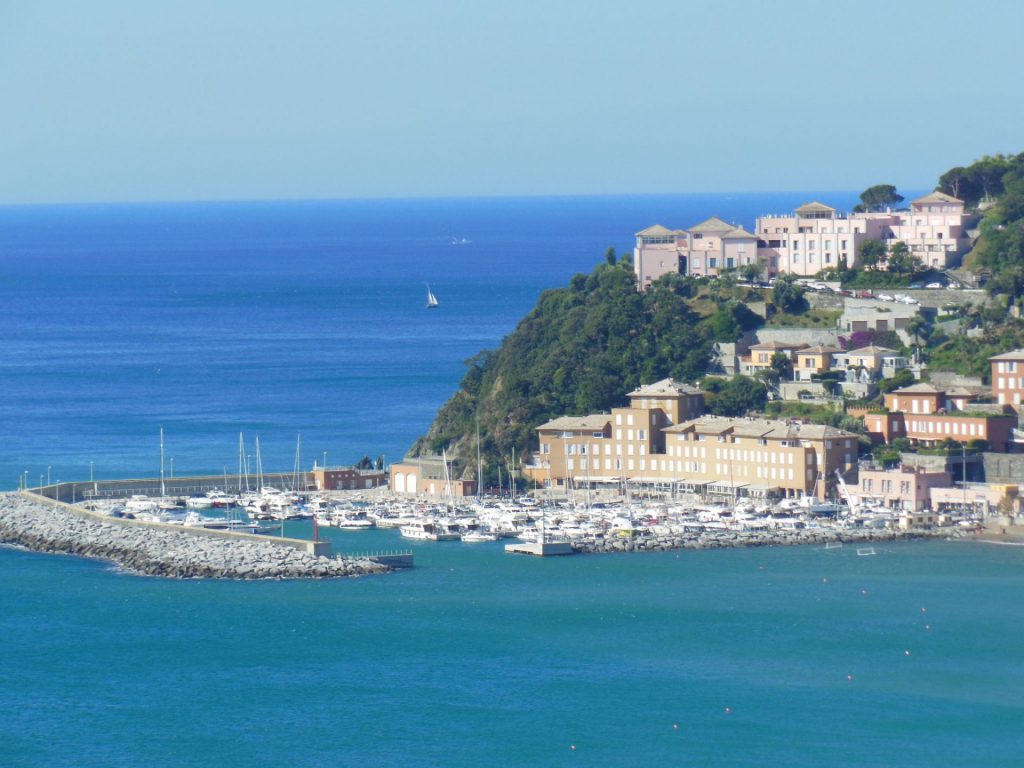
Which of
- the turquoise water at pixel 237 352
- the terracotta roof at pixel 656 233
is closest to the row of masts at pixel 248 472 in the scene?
the turquoise water at pixel 237 352

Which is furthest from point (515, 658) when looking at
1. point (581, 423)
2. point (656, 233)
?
point (656, 233)

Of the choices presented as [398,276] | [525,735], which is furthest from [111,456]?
[398,276]

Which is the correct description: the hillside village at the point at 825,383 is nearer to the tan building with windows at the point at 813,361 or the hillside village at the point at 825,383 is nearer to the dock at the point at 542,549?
the tan building with windows at the point at 813,361

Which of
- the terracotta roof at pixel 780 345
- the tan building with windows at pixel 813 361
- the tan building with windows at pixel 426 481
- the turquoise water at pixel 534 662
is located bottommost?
the turquoise water at pixel 534 662

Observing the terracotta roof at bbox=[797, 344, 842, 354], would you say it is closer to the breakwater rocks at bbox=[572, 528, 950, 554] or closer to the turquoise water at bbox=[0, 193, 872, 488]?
the breakwater rocks at bbox=[572, 528, 950, 554]

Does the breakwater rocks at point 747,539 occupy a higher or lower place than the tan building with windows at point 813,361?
lower

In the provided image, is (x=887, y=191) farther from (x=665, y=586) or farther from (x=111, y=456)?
(x=665, y=586)

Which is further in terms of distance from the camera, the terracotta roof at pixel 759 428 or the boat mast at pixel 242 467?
the boat mast at pixel 242 467
